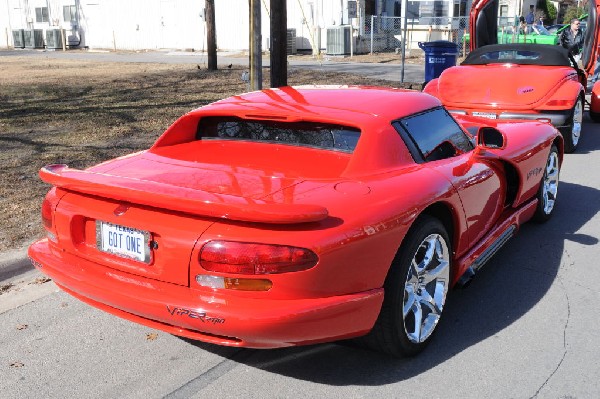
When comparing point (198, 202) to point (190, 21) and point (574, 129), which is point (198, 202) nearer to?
point (574, 129)

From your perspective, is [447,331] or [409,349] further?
[447,331]

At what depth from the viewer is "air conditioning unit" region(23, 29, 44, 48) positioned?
40.2 metres

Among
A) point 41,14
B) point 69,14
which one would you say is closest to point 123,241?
point 69,14

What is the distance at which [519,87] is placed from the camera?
28.9 feet

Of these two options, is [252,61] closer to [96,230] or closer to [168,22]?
[96,230]

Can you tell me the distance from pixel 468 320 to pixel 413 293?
2.26ft

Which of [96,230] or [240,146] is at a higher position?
[240,146]

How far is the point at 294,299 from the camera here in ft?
9.27

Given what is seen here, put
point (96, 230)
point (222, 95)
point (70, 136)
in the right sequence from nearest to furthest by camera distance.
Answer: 1. point (96, 230)
2. point (70, 136)
3. point (222, 95)

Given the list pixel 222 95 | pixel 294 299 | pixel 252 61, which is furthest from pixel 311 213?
pixel 222 95

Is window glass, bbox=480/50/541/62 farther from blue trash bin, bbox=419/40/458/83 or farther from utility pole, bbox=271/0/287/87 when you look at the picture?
blue trash bin, bbox=419/40/458/83

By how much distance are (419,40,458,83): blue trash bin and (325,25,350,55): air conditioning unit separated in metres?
13.6

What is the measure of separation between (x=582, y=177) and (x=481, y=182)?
13.6ft

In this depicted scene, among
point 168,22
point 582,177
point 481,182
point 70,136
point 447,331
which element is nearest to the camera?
point 447,331
